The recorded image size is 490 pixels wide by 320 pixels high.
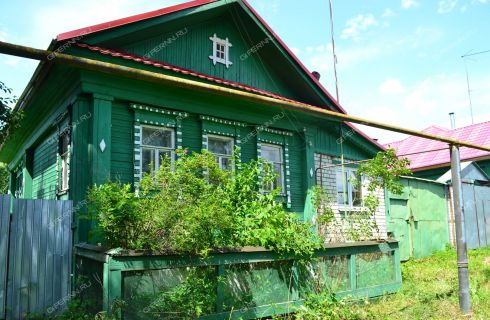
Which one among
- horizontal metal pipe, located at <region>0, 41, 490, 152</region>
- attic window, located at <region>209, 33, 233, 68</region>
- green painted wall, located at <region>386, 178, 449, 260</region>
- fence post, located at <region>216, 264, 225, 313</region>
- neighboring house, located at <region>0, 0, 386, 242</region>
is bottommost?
fence post, located at <region>216, 264, 225, 313</region>

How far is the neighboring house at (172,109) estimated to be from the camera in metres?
7.39

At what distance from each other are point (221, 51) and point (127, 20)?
108 inches

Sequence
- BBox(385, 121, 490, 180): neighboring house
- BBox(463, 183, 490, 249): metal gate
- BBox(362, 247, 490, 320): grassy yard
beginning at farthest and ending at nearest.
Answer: BBox(385, 121, 490, 180): neighboring house < BBox(463, 183, 490, 249): metal gate < BBox(362, 247, 490, 320): grassy yard

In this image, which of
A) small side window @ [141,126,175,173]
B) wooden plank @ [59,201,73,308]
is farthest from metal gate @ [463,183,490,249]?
wooden plank @ [59,201,73,308]

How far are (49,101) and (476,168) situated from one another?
51.8 ft

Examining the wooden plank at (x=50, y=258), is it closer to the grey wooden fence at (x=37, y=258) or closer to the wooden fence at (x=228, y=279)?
the grey wooden fence at (x=37, y=258)

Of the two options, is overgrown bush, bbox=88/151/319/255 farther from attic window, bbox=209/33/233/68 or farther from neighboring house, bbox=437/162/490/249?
neighboring house, bbox=437/162/490/249

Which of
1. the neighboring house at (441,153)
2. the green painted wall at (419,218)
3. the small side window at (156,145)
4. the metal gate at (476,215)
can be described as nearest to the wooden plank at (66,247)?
the small side window at (156,145)

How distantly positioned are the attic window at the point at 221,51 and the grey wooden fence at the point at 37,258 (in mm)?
4723

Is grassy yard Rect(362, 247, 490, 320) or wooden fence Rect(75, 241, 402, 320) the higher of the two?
wooden fence Rect(75, 241, 402, 320)

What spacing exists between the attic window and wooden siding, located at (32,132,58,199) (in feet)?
13.5

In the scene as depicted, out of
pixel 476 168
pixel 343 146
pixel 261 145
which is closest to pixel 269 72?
pixel 261 145

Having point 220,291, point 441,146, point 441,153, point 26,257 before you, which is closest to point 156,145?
point 26,257

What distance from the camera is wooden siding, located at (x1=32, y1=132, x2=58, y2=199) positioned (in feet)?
30.9
